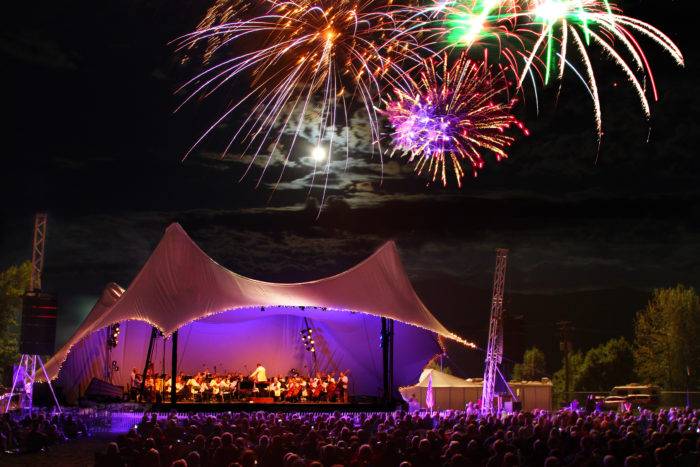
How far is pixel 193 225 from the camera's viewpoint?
66.1 metres

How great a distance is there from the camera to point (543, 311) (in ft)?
331

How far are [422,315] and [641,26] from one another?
11.5m

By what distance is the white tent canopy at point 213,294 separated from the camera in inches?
862

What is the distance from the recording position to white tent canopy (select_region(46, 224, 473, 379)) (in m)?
21.9

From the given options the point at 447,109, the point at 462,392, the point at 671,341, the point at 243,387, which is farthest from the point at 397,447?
the point at 671,341

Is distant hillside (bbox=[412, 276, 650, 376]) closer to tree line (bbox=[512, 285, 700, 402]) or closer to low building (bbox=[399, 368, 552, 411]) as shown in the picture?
tree line (bbox=[512, 285, 700, 402])

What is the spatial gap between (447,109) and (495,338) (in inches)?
476

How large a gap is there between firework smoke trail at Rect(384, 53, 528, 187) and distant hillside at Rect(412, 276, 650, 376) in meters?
68.5

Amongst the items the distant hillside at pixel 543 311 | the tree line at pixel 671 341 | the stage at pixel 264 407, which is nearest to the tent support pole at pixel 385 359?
the stage at pixel 264 407

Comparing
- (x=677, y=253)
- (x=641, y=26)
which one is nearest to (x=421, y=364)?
(x=641, y=26)

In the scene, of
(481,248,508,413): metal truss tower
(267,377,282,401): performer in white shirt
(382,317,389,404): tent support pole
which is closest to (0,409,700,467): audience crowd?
(382,317,389,404): tent support pole

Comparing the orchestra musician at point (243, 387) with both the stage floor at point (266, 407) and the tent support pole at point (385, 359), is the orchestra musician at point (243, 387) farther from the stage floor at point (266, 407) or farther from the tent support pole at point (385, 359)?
the stage floor at point (266, 407)

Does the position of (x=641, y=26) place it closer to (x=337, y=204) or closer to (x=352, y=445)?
(x=352, y=445)

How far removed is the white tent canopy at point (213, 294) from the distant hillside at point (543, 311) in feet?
206
